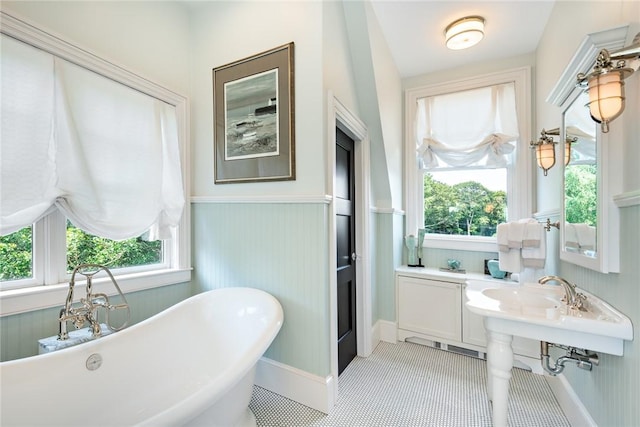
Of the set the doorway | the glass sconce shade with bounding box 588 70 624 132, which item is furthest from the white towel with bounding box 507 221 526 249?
the doorway

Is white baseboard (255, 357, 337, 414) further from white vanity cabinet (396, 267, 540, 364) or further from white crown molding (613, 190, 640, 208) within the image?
white crown molding (613, 190, 640, 208)

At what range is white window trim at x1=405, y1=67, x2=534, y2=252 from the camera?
2.62 meters

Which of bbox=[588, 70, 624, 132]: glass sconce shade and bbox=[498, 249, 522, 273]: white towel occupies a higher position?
bbox=[588, 70, 624, 132]: glass sconce shade

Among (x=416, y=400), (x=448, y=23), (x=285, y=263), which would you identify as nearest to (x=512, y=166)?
(x=448, y=23)

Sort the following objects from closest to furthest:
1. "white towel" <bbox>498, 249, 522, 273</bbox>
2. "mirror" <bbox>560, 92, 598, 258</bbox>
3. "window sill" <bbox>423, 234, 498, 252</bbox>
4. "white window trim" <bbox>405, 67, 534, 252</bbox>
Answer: "mirror" <bbox>560, 92, 598, 258</bbox>
"white towel" <bbox>498, 249, 522, 273</bbox>
"white window trim" <bbox>405, 67, 534, 252</bbox>
"window sill" <bbox>423, 234, 498, 252</bbox>

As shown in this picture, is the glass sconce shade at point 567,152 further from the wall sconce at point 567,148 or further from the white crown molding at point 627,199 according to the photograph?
the white crown molding at point 627,199

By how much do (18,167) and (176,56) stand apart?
143 cm

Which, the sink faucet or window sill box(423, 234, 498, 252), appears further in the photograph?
window sill box(423, 234, 498, 252)

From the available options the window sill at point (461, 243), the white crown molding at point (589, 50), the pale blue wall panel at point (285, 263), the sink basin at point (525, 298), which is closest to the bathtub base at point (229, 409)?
the pale blue wall panel at point (285, 263)

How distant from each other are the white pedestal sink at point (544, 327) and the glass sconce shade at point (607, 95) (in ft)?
2.69

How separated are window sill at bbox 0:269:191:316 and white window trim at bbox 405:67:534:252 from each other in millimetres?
2633

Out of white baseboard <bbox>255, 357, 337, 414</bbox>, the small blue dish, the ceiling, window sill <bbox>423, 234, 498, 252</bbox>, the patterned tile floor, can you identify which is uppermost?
the ceiling

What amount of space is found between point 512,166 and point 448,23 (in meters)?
1.51

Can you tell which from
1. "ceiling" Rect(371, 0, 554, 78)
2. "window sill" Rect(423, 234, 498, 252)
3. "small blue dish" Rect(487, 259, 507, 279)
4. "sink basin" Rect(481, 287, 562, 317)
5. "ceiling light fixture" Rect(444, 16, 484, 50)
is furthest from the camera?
"window sill" Rect(423, 234, 498, 252)
